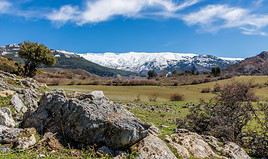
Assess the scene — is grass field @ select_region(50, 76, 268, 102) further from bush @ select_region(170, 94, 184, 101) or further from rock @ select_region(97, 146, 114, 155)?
rock @ select_region(97, 146, 114, 155)

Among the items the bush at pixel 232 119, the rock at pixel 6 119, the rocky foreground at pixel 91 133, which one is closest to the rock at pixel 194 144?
the rocky foreground at pixel 91 133

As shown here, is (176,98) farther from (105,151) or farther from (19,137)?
(19,137)

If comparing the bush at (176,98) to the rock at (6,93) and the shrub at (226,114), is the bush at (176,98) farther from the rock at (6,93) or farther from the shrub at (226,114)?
the rock at (6,93)

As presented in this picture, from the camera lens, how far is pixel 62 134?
22.6m

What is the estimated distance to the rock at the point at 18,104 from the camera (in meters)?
31.0

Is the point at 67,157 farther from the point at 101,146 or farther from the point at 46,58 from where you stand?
the point at 46,58

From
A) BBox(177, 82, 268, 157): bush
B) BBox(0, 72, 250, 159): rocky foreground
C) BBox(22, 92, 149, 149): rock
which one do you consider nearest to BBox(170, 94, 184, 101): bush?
BBox(177, 82, 268, 157): bush

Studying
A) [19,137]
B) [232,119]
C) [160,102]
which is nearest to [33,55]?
[160,102]

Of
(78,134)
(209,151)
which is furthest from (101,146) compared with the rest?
(209,151)

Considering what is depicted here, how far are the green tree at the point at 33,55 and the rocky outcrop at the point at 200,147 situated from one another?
7688 centimetres

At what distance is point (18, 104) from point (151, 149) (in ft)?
44.5

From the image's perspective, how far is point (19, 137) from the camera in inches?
861

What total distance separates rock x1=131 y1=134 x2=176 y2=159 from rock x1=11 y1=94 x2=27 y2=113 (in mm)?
11970

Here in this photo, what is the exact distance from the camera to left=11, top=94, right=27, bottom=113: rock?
31.0 metres
